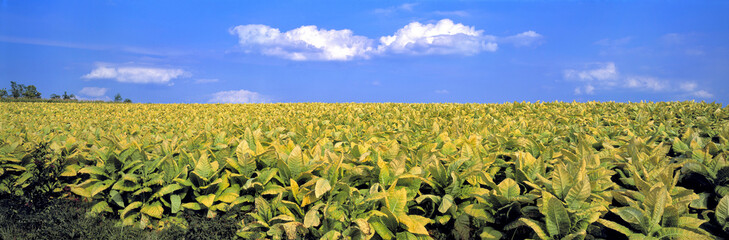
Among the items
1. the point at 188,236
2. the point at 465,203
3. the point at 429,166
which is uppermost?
the point at 429,166

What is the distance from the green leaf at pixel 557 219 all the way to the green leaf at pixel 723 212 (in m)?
1.17

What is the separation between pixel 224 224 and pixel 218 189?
1.36 feet

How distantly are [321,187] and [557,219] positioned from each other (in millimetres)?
1770

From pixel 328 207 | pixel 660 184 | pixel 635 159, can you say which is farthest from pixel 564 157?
pixel 328 207

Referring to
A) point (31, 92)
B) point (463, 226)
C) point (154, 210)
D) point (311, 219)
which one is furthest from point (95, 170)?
point (31, 92)

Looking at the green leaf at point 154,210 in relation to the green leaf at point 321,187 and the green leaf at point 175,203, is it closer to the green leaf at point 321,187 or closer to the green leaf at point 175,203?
the green leaf at point 175,203

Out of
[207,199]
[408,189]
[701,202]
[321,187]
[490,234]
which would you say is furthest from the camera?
[207,199]

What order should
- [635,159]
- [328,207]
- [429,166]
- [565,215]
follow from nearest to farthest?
[565,215], [328,207], [429,166], [635,159]

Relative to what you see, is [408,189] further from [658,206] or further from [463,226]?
[658,206]

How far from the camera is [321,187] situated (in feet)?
11.4

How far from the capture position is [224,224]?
12.9 feet

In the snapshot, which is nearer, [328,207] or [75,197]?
[328,207]

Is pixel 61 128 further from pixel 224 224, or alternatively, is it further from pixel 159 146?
pixel 224 224

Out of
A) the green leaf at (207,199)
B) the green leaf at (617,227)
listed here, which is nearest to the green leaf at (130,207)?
the green leaf at (207,199)
